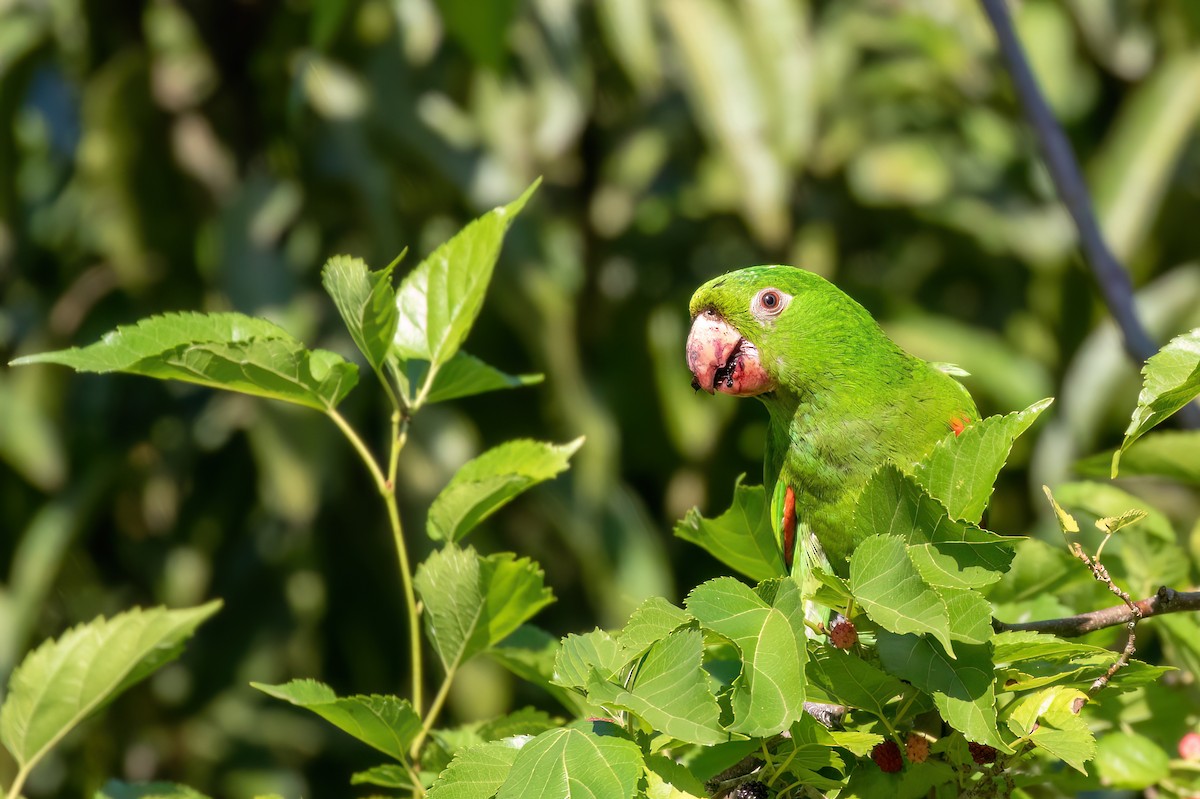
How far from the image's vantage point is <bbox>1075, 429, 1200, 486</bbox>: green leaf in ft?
4.00

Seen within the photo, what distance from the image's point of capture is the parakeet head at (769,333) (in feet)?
4.55

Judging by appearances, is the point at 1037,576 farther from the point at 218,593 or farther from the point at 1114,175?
the point at 218,593

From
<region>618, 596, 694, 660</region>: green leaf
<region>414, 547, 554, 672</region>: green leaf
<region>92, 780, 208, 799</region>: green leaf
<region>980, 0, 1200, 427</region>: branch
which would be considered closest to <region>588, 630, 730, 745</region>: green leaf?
<region>618, 596, 694, 660</region>: green leaf

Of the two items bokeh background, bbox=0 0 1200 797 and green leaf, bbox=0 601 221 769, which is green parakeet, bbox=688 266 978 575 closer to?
green leaf, bbox=0 601 221 769

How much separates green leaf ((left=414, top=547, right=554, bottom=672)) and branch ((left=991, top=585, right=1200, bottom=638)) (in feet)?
1.30

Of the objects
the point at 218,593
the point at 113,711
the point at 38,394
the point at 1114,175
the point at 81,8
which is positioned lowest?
the point at 113,711

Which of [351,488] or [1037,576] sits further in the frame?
[351,488]

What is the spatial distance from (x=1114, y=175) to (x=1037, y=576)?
2.17m

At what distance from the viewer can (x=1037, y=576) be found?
1.16 meters

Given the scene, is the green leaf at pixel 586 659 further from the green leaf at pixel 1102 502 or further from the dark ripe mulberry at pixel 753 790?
the green leaf at pixel 1102 502

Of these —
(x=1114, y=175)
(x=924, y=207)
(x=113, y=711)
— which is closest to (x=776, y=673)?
(x=1114, y=175)

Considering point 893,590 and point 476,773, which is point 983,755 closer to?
point 893,590

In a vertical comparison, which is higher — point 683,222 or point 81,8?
point 81,8

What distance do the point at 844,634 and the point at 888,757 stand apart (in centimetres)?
10
